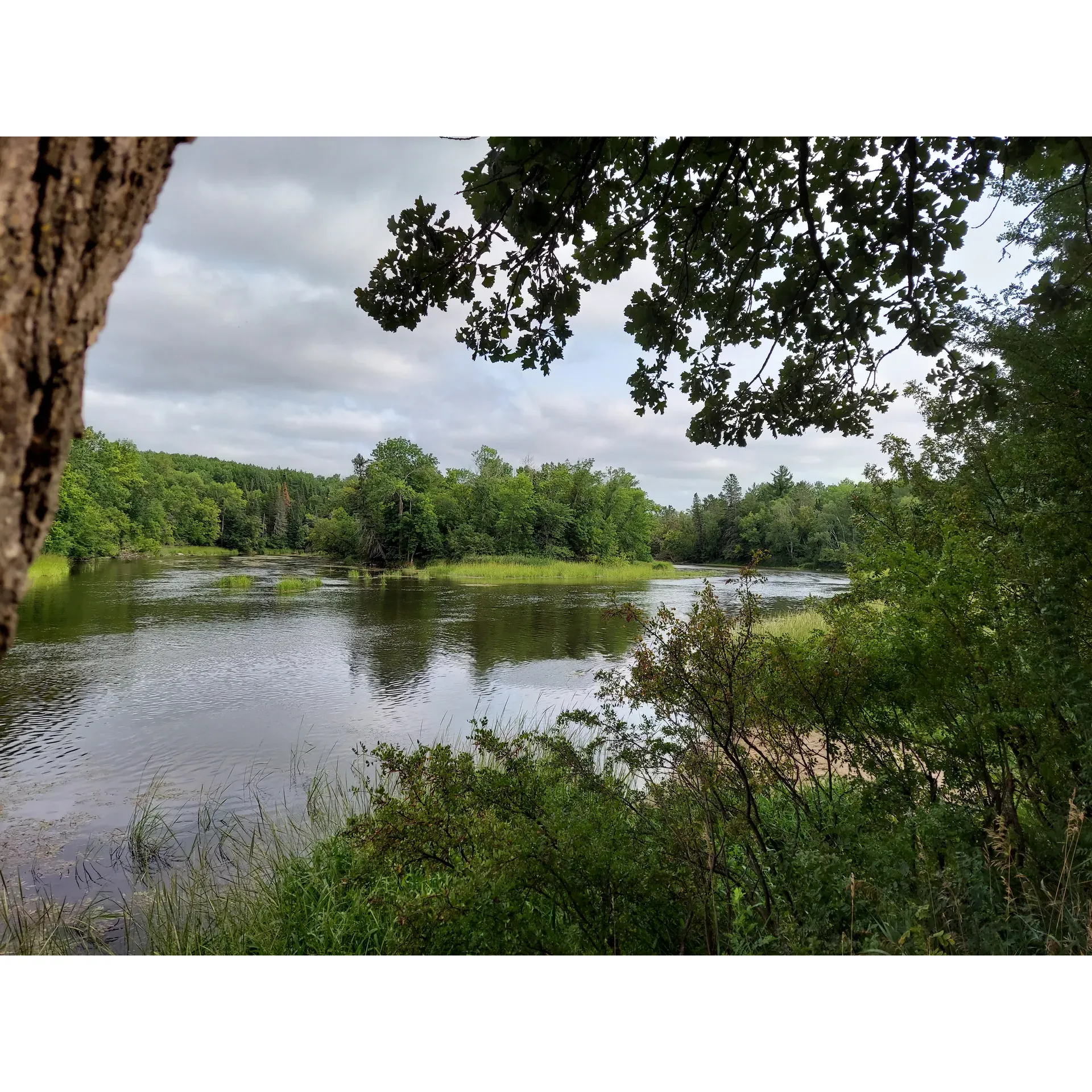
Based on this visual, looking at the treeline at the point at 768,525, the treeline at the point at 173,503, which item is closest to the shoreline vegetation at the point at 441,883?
the treeline at the point at 768,525

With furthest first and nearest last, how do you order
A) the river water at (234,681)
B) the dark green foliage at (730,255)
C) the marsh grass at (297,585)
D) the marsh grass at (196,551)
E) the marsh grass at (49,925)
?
the marsh grass at (297,585) < the marsh grass at (196,551) < the river water at (234,681) < the marsh grass at (49,925) < the dark green foliage at (730,255)

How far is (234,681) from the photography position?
13.9 feet

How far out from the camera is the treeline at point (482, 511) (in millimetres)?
3766

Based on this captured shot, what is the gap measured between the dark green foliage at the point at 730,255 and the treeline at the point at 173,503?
1.52 metres

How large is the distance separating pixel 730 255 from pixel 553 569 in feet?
9.20

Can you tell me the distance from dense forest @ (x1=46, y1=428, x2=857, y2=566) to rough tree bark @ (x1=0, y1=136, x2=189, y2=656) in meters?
2.20

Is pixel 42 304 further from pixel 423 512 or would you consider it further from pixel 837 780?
pixel 423 512

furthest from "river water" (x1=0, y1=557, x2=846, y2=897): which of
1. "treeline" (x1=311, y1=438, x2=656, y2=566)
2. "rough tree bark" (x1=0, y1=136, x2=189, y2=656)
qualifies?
"rough tree bark" (x1=0, y1=136, x2=189, y2=656)

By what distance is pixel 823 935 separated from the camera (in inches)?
59.8

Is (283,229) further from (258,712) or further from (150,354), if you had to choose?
(258,712)

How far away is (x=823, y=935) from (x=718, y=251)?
6.23ft

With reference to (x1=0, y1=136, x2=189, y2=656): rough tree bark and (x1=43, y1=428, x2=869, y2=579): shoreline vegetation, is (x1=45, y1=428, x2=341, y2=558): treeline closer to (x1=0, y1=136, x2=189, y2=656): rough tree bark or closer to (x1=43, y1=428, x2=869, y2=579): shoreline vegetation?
(x1=43, y1=428, x2=869, y2=579): shoreline vegetation

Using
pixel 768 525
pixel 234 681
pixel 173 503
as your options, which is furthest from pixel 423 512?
pixel 768 525

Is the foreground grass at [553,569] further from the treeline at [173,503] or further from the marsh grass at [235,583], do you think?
the marsh grass at [235,583]
